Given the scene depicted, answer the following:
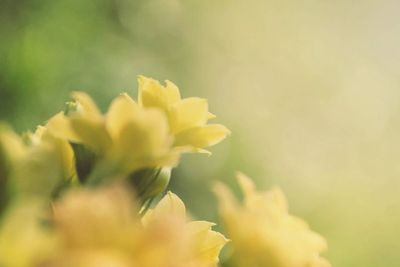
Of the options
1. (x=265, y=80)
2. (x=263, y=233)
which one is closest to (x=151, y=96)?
(x=263, y=233)

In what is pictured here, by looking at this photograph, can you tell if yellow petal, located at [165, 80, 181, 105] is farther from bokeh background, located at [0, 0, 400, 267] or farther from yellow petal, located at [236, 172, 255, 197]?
bokeh background, located at [0, 0, 400, 267]

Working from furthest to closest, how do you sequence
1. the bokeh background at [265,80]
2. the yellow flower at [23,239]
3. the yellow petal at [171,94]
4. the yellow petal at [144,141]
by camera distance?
the bokeh background at [265,80] < the yellow petal at [171,94] < the yellow petal at [144,141] < the yellow flower at [23,239]

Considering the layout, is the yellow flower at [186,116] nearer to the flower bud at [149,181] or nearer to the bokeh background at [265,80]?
the flower bud at [149,181]

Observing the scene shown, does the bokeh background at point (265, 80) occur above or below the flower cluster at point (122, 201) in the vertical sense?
above

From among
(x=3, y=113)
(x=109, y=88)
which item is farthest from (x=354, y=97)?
(x=3, y=113)

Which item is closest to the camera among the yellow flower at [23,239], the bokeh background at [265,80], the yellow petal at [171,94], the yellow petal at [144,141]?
the yellow flower at [23,239]

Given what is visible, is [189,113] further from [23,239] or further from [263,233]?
[23,239]

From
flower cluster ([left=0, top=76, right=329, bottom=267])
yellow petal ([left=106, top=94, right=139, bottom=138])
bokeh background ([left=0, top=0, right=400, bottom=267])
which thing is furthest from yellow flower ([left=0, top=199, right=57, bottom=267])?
bokeh background ([left=0, top=0, right=400, bottom=267])

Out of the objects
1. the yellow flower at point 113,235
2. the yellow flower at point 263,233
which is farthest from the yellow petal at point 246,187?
the yellow flower at point 113,235
